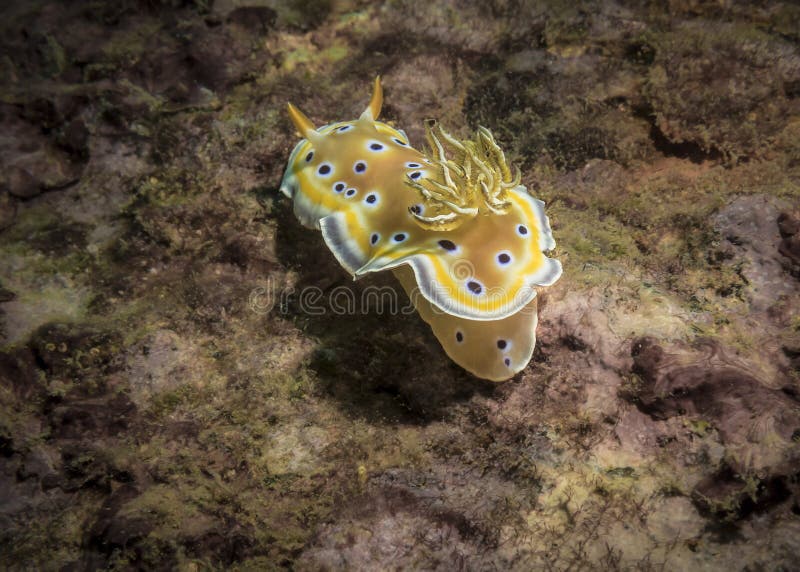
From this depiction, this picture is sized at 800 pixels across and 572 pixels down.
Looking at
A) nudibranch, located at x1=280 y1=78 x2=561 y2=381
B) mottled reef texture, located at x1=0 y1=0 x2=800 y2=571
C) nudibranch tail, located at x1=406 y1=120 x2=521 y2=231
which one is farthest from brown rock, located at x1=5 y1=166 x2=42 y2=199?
nudibranch tail, located at x1=406 y1=120 x2=521 y2=231

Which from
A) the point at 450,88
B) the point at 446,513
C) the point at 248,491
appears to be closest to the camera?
the point at 446,513

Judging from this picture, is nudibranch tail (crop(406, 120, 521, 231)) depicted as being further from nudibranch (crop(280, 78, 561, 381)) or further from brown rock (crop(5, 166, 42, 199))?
brown rock (crop(5, 166, 42, 199))

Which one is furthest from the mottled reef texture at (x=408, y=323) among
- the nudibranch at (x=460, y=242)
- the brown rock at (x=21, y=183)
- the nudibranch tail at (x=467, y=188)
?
the nudibranch tail at (x=467, y=188)

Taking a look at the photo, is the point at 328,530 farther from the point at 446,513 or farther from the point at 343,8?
the point at 343,8

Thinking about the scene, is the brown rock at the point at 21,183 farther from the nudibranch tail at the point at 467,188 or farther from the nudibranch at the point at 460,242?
the nudibranch tail at the point at 467,188

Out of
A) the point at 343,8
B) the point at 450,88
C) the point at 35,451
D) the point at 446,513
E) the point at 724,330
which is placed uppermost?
the point at 343,8

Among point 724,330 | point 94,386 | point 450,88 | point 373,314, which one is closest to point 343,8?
point 450,88

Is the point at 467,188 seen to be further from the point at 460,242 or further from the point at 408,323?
the point at 408,323

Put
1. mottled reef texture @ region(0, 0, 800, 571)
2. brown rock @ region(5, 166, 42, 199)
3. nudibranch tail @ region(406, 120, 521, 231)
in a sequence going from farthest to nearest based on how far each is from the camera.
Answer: brown rock @ region(5, 166, 42, 199)
nudibranch tail @ region(406, 120, 521, 231)
mottled reef texture @ region(0, 0, 800, 571)
